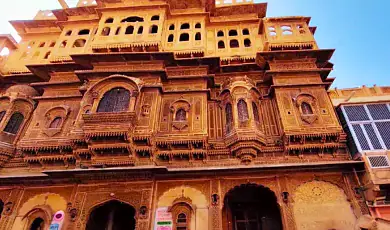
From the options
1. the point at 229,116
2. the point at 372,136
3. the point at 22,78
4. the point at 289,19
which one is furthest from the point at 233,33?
the point at 22,78

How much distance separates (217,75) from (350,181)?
315 inches

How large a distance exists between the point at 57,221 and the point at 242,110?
8.88 m

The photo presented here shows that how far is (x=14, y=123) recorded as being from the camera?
43.8 feet

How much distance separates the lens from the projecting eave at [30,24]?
60.4ft

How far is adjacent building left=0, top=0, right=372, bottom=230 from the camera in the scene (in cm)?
1033

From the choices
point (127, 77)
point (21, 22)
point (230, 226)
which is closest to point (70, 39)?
point (21, 22)

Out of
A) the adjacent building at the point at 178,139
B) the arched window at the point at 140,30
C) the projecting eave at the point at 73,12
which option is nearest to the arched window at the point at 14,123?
the adjacent building at the point at 178,139

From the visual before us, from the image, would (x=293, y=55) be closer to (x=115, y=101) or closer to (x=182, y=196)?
(x=182, y=196)

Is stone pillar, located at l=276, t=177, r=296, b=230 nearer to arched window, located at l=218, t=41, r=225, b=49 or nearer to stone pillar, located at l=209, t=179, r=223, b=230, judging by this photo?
stone pillar, located at l=209, t=179, r=223, b=230

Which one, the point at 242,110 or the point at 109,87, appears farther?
the point at 109,87

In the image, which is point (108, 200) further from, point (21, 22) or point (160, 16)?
point (21, 22)

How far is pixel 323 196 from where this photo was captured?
33.2 feet

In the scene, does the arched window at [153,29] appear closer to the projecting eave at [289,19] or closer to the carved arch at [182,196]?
the projecting eave at [289,19]

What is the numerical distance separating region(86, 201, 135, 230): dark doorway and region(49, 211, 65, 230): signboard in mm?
1095
